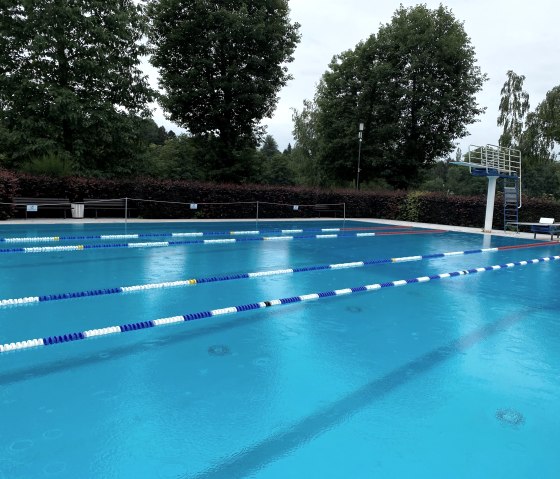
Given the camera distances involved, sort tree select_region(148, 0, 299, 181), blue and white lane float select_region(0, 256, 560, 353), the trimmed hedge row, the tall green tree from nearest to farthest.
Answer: blue and white lane float select_region(0, 256, 560, 353)
the trimmed hedge row
the tall green tree
tree select_region(148, 0, 299, 181)

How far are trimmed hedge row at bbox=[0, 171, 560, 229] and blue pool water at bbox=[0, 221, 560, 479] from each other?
10008 mm

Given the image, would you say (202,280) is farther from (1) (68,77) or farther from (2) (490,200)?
(1) (68,77)

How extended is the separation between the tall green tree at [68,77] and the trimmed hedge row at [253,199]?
376cm

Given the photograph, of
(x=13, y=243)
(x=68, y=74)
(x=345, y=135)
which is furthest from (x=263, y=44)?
(x=13, y=243)

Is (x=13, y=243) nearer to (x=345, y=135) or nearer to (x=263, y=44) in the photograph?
(x=263, y=44)

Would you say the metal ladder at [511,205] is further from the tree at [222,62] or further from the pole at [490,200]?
the tree at [222,62]

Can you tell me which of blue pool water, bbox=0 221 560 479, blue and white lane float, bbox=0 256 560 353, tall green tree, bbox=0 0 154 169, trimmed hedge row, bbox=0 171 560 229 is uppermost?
tall green tree, bbox=0 0 154 169

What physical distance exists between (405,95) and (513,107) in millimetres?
14908

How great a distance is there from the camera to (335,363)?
12.9 ft

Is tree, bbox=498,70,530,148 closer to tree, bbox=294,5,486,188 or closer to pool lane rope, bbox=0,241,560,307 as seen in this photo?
tree, bbox=294,5,486,188

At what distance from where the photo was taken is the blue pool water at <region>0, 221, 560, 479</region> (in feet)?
8.18

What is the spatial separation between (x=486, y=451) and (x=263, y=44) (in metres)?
26.4

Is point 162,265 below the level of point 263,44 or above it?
below

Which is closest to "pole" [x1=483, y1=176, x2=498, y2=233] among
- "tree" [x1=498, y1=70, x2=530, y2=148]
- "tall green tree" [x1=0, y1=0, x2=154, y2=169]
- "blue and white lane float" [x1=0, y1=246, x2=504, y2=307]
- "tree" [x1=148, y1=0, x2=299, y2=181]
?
"blue and white lane float" [x1=0, y1=246, x2=504, y2=307]
